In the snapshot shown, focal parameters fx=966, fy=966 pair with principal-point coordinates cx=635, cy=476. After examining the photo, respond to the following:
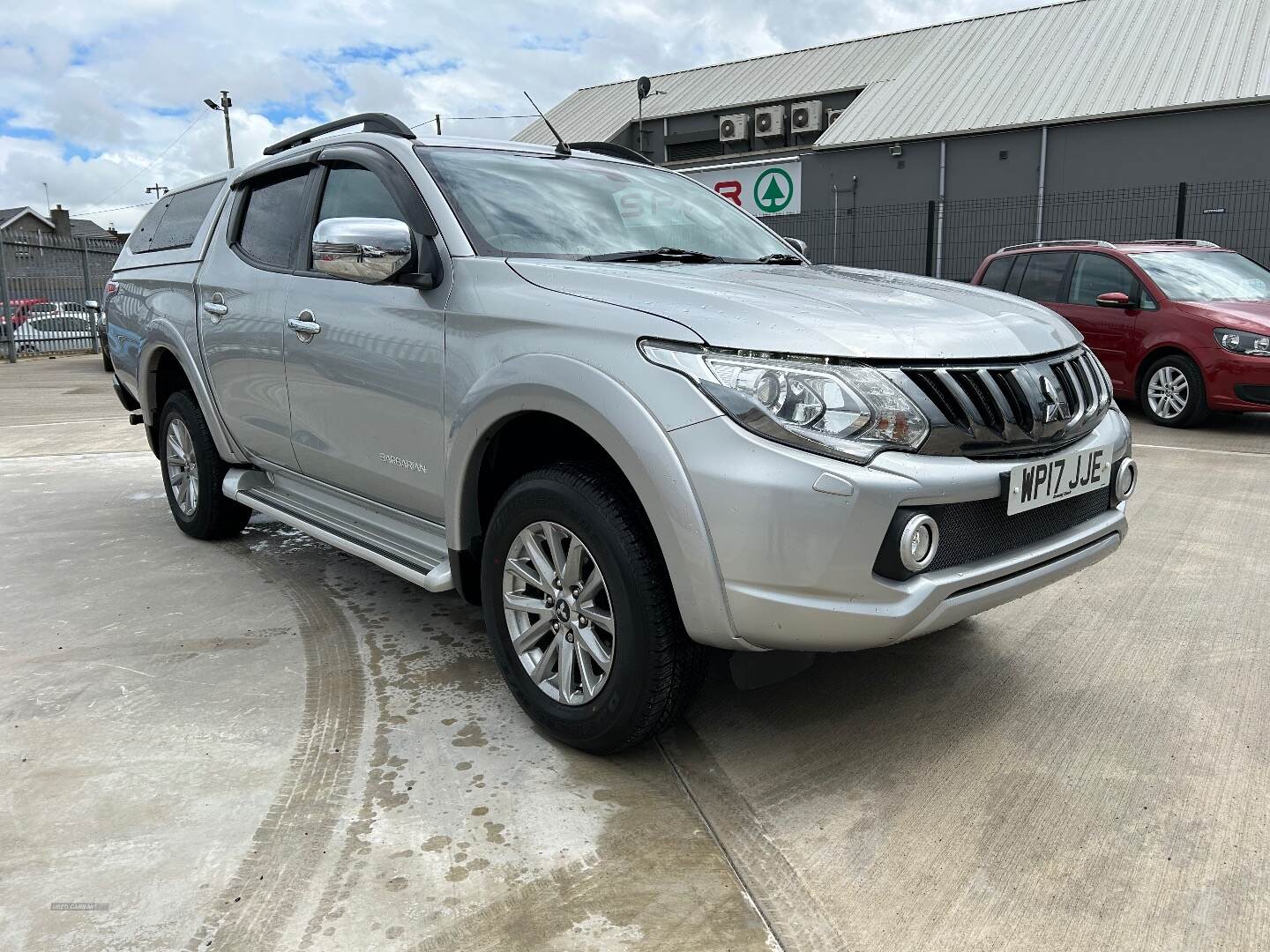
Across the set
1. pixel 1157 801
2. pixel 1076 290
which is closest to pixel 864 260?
pixel 1076 290

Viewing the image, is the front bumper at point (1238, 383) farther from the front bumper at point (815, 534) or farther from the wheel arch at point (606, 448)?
the wheel arch at point (606, 448)

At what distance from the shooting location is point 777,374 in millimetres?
2145

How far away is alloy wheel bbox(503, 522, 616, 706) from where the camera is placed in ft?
8.18

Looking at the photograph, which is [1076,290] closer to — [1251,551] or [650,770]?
[1251,551]

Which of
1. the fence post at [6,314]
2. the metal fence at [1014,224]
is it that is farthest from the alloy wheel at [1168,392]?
the fence post at [6,314]

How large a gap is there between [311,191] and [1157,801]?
3445 millimetres

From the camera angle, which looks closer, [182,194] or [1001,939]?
[1001,939]

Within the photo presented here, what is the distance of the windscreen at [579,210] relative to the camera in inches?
119

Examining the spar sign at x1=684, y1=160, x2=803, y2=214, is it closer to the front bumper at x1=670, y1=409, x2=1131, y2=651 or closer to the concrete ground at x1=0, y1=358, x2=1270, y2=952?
the concrete ground at x1=0, y1=358, x2=1270, y2=952

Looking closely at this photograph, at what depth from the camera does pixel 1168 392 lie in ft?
26.3

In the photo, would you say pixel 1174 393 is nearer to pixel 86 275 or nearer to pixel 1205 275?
pixel 1205 275

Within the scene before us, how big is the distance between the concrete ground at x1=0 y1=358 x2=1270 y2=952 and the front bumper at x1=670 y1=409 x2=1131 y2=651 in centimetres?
51

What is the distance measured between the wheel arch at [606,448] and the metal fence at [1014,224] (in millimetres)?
14736

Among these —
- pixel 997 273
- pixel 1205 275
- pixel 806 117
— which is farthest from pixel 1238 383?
pixel 806 117
